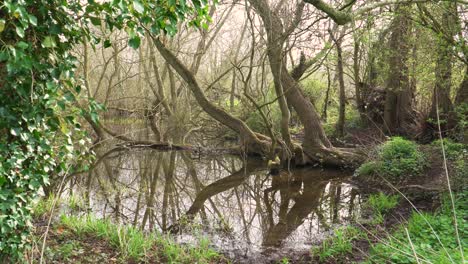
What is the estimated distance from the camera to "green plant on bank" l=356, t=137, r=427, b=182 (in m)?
7.91

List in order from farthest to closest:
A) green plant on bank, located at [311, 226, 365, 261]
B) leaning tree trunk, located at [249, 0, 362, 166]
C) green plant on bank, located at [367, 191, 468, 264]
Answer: leaning tree trunk, located at [249, 0, 362, 166] < green plant on bank, located at [311, 226, 365, 261] < green plant on bank, located at [367, 191, 468, 264]

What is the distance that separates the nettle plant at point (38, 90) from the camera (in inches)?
115

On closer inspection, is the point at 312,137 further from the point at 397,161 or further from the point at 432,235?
the point at 432,235

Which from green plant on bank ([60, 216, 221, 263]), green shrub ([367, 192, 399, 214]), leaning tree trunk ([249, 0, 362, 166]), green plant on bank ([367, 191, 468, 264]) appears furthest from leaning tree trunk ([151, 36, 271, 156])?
green plant on bank ([367, 191, 468, 264])

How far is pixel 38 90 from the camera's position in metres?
3.08

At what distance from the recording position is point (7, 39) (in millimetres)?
2818

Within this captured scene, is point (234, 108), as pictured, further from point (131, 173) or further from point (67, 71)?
point (67, 71)

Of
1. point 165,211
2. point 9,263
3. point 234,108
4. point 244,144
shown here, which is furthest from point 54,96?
point 234,108

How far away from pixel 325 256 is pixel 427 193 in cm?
314

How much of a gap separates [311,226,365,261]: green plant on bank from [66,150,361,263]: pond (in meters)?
0.33

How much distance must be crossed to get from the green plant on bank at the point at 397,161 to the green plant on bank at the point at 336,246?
2363 mm

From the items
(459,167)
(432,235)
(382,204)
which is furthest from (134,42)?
(459,167)

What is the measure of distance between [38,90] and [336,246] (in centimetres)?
431

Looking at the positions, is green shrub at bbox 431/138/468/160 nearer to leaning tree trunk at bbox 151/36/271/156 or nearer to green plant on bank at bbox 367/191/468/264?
green plant on bank at bbox 367/191/468/264
